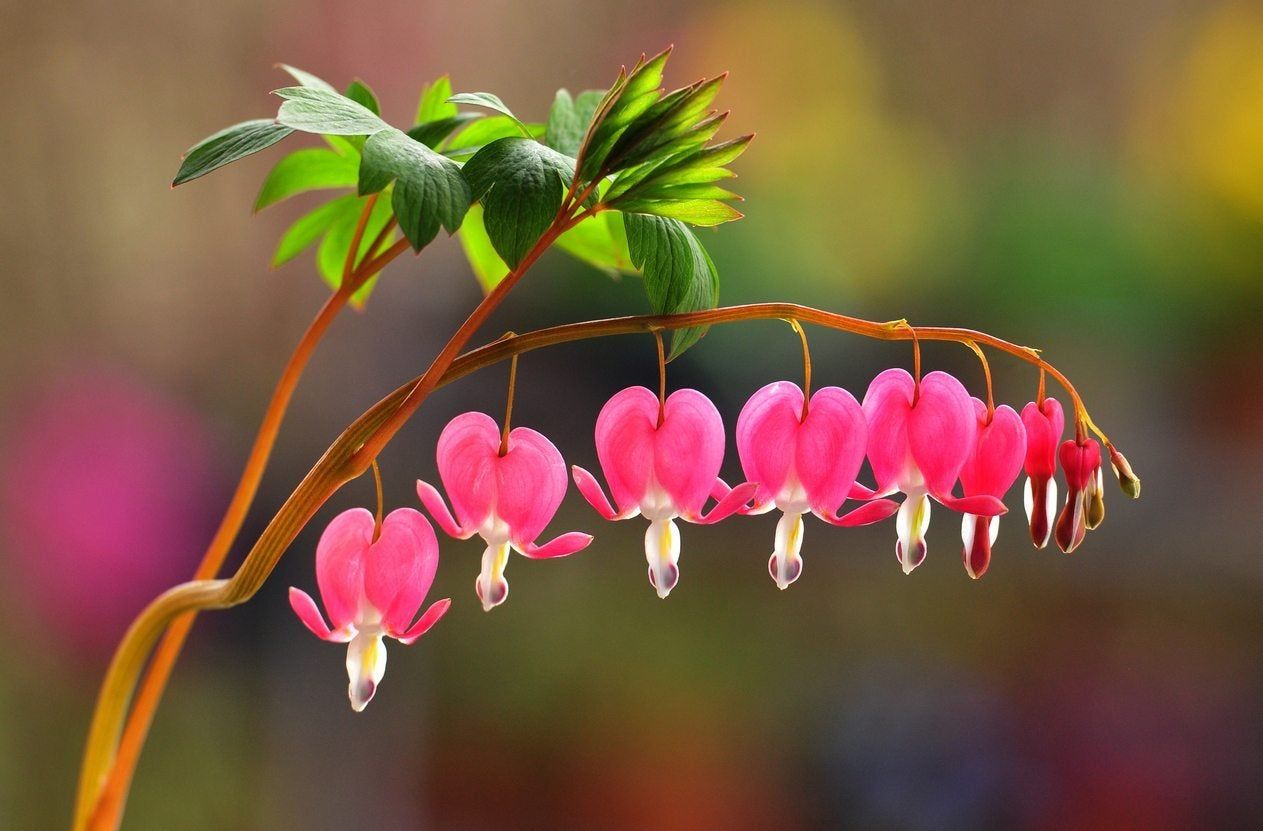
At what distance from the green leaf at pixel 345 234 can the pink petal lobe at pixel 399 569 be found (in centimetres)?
20

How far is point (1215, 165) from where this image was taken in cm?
184

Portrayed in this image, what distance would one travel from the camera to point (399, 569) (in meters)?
0.56

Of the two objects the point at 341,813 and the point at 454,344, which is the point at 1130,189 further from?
the point at 341,813

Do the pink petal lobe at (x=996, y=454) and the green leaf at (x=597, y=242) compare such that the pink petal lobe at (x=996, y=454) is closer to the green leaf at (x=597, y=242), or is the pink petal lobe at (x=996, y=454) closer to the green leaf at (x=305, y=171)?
the green leaf at (x=597, y=242)

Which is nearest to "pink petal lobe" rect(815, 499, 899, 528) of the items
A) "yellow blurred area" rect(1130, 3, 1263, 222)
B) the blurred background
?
the blurred background

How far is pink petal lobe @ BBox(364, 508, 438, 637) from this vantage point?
559mm

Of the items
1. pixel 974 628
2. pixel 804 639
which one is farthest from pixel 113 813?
pixel 974 628

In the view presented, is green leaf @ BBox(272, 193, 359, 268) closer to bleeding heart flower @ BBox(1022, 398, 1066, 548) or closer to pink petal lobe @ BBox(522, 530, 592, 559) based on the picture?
pink petal lobe @ BBox(522, 530, 592, 559)

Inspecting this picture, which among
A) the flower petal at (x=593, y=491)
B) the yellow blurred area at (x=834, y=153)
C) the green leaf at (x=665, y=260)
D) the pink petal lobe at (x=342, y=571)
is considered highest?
the yellow blurred area at (x=834, y=153)

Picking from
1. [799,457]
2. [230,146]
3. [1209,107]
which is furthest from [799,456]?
[1209,107]

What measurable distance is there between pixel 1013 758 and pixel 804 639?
42cm

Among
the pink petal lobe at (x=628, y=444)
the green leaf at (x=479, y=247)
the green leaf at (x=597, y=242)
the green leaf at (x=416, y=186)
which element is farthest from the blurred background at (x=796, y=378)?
the green leaf at (x=416, y=186)

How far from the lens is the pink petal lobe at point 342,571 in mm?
557

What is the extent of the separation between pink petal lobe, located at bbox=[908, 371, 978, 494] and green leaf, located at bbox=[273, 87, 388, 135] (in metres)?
0.32
